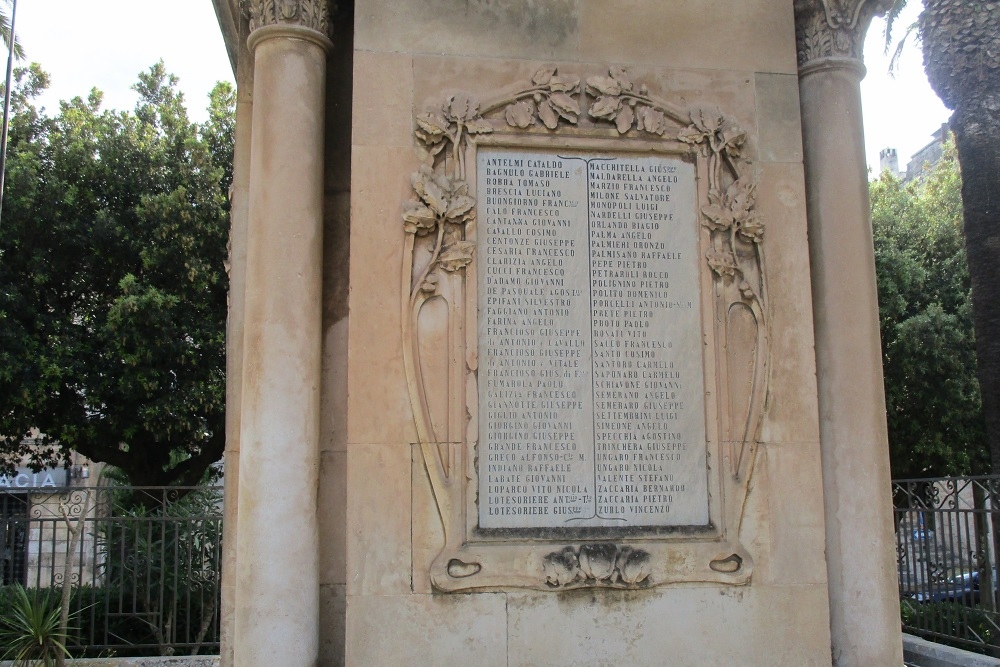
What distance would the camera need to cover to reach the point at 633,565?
6727 millimetres

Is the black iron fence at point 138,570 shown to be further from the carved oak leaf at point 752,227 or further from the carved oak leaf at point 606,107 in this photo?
the carved oak leaf at point 752,227

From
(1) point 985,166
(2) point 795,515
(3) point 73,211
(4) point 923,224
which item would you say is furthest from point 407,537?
(4) point 923,224

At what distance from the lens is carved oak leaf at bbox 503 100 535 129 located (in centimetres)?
718

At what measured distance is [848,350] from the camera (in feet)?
24.4

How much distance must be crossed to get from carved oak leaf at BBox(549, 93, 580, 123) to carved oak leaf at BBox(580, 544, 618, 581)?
3263 mm

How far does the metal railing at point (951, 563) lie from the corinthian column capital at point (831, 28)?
5876 mm

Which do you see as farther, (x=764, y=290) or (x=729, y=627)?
(x=764, y=290)

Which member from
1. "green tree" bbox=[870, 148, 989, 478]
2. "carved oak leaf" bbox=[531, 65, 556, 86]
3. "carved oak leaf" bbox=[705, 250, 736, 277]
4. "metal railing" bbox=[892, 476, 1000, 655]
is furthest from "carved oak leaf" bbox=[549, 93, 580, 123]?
"green tree" bbox=[870, 148, 989, 478]

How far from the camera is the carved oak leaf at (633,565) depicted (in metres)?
6.70

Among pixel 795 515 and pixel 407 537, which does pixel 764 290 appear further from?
pixel 407 537

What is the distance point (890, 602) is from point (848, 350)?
195cm

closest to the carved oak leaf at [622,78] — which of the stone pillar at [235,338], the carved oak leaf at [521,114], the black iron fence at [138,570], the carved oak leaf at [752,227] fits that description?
the carved oak leaf at [521,114]

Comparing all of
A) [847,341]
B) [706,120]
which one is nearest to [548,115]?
[706,120]

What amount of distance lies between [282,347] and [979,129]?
13491 millimetres
